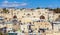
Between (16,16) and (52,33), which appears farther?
(16,16)

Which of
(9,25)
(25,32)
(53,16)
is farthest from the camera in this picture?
(53,16)

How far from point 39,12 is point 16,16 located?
3.27 feet

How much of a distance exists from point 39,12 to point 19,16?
928mm

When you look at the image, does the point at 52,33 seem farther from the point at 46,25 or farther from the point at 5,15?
the point at 5,15

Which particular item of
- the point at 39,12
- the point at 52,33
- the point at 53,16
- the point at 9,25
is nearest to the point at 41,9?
the point at 39,12

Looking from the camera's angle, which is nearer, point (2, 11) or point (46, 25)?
point (46, 25)

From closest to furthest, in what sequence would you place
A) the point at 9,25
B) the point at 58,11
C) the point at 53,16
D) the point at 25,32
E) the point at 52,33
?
the point at 52,33 < the point at 25,32 < the point at 9,25 < the point at 53,16 < the point at 58,11

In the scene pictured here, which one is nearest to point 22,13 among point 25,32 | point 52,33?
point 25,32

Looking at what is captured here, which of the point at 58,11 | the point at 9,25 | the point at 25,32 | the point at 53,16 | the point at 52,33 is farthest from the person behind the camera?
the point at 58,11

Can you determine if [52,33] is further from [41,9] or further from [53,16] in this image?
[41,9]

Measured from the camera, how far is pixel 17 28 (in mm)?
8195

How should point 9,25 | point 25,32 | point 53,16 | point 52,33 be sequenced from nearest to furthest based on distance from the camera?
point 52,33 → point 25,32 → point 9,25 → point 53,16

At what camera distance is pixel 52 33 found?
A: 23.3 feet

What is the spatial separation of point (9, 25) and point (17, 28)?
0.57 meters
